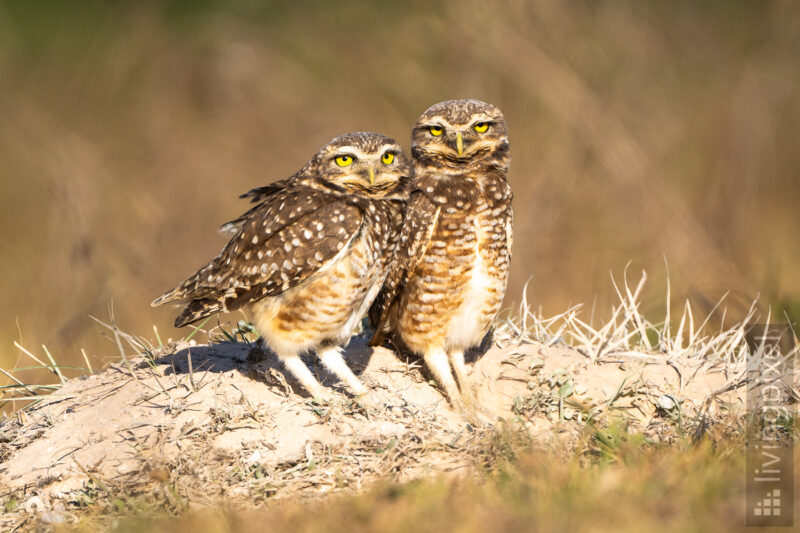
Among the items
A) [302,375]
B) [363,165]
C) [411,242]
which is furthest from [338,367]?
[363,165]

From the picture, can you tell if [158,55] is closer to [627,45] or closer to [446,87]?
[446,87]

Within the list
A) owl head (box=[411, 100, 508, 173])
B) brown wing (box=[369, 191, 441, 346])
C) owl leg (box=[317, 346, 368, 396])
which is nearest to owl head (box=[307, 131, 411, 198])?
brown wing (box=[369, 191, 441, 346])

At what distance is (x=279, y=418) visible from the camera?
12.1ft

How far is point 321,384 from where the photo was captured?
13.9 ft

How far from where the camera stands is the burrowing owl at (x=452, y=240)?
13.8 feet

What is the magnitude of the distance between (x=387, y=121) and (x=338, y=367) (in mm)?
5669

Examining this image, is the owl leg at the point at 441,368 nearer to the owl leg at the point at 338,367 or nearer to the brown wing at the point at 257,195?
the owl leg at the point at 338,367

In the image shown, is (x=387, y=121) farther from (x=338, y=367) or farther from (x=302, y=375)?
(x=302, y=375)

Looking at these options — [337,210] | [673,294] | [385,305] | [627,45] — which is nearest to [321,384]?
[385,305]

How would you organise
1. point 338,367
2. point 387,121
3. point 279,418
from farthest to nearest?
point 387,121 < point 338,367 < point 279,418

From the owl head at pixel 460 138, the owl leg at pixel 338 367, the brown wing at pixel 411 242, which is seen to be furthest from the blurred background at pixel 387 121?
the owl leg at pixel 338 367

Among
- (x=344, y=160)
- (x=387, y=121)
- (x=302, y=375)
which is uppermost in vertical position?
(x=387, y=121)

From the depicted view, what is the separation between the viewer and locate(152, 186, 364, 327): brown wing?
12.3 ft

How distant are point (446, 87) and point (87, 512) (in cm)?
652
